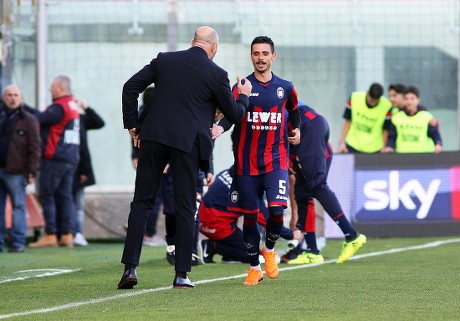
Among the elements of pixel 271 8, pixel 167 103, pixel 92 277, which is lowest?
pixel 92 277

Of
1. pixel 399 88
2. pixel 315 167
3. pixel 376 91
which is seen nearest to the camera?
pixel 315 167

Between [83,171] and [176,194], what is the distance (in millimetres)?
8657

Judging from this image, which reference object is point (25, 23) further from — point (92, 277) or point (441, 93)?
point (92, 277)

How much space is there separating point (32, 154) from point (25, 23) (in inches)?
173

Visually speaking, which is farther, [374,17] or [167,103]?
[374,17]

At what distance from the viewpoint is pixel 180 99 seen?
9.34m

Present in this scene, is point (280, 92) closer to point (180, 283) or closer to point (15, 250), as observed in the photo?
point (180, 283)

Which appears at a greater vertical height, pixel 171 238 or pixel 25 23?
pixel 25 23

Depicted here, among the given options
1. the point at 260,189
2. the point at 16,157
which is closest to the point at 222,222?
the point at 260,189

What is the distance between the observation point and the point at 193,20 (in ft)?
64.0

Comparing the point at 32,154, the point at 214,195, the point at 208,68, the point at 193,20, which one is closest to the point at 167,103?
the point at 208,68

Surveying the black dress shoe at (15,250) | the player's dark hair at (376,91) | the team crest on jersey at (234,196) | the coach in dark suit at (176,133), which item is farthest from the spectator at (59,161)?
the coach in dark suit at (176,133)

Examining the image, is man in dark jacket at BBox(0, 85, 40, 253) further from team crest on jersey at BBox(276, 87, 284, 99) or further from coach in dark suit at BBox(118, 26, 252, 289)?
coach in dark suit at BBox(118, 26, 252, 289)

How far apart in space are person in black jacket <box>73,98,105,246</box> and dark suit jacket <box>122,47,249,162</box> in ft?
27.5
